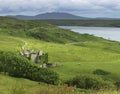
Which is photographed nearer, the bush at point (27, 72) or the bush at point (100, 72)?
the bush at point (27, 72)

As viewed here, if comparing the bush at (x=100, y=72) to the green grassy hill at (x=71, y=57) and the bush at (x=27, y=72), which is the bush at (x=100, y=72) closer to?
the green grassy hill at (x=71, y=57)

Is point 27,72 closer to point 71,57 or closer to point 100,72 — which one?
point 100,72

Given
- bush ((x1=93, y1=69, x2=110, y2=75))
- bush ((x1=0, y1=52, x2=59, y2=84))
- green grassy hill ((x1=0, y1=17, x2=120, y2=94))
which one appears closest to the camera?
bush ((x1=0, y1=52, x2=59, y2=84))

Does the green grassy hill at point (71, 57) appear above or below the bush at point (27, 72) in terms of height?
below

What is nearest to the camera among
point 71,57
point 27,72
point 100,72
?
point 27,72

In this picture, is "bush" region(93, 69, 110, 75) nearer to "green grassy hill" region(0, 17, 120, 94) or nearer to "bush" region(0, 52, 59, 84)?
"green grassy hill" region(0, 17, 120, 94)

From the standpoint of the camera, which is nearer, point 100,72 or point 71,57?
point 100,72

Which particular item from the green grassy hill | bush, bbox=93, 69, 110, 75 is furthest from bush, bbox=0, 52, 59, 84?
bush, bbox=93, 69, 110, 75

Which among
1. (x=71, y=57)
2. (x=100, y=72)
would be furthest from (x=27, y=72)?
(x=71, y=57)

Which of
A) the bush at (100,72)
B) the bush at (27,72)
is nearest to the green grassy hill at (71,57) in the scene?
the bush at (100,72)

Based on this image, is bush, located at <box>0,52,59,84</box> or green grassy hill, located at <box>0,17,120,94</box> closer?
bush, located at <box>0,52,59,84</box>

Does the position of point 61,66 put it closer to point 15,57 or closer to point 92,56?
point 15,57

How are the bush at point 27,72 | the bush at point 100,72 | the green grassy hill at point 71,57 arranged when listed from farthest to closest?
the bush at point 100,72 → the green grassy hill at point 71,57 → the bush at point 27,72

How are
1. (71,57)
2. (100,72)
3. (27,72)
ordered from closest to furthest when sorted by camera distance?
(27,72), (100,72), (71,57)
